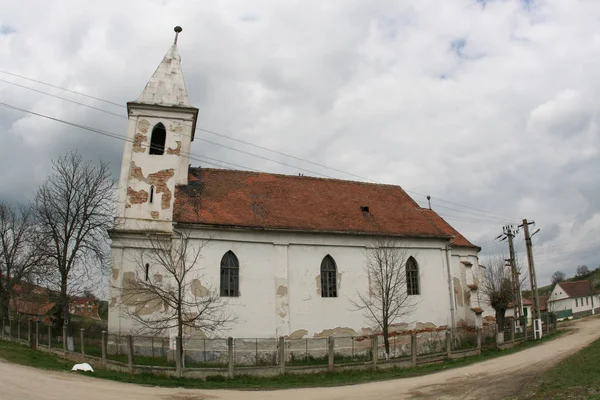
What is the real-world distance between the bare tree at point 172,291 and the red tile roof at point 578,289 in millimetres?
82920

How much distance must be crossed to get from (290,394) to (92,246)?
54.5ft

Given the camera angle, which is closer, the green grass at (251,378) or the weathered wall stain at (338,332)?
the green grass at (251,378)

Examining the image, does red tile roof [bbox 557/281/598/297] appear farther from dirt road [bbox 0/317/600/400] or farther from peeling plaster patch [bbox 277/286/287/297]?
peeling plaster patch [bbox 277/286/287/297]

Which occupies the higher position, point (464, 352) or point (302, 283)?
point (302, 283)

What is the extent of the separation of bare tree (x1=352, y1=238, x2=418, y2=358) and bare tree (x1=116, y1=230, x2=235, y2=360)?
25.2ft

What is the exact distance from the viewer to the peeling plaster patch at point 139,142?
25672 mm

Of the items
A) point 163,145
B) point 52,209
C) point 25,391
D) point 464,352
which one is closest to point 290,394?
point 25,391

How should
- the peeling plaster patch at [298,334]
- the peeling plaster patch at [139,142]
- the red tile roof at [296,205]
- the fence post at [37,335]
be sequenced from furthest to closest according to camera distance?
the peeling plaster patch at [139,142], the fence post at [37,335], the red tile roof at [296,205], the peeling plaster patch at [298,334]

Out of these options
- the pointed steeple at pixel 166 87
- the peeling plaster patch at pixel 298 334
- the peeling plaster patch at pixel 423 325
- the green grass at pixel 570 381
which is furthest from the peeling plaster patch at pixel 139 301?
the green grass at pixel 570 381

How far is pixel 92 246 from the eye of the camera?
26359 mm

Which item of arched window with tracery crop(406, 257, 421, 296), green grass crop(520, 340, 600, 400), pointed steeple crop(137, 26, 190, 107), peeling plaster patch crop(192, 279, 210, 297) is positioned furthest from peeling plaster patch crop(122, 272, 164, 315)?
green grass crop(520, 340, 600, 400)

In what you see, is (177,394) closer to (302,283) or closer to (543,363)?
(302,283)

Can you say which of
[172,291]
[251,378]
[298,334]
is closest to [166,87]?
[172,291]

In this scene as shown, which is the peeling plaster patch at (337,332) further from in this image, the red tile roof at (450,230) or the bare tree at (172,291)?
the red tile roof at (450,230)
